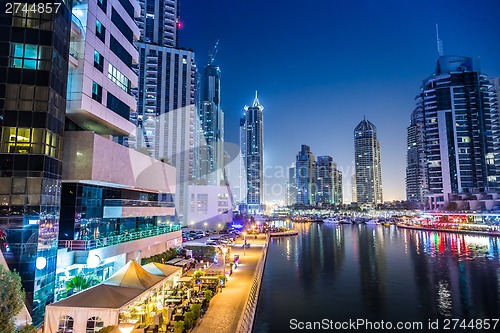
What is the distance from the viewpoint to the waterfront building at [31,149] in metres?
16.7

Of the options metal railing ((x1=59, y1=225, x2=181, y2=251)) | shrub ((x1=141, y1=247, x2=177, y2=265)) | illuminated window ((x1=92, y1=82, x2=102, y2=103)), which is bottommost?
shrub ((x1=141, y1=247, x2=177, y2=265))

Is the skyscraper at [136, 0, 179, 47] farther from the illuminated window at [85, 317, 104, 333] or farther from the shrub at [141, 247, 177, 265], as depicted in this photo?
the illuminated window at [85, 317, 104, 333]

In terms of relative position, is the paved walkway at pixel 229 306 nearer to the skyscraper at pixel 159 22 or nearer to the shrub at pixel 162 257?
the shrub at pixel 162 257

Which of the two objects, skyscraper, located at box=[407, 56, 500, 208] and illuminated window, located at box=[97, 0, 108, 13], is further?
skyscraper, located at box=[407, 56, 500, 208]

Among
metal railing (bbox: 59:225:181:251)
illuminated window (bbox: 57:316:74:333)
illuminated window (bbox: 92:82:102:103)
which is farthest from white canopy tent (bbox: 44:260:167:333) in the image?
Result: illuminated window (bbox: 92:82:102:103)

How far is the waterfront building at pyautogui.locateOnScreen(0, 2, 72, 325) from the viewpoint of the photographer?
1666 centimetres

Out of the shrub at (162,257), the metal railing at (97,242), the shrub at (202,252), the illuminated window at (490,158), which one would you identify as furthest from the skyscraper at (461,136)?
Answer: the metal railing at (97,242)

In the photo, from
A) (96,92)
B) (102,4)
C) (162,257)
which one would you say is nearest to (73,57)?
(96,92)

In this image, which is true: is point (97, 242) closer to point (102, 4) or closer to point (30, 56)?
point (30, 56)

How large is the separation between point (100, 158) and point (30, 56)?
698 cm

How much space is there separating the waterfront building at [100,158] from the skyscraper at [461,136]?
414 feet

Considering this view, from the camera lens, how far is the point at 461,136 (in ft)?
416

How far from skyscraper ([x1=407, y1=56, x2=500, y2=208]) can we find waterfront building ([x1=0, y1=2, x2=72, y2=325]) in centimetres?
13696

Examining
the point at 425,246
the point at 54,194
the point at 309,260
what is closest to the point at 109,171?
the point at 54,194
